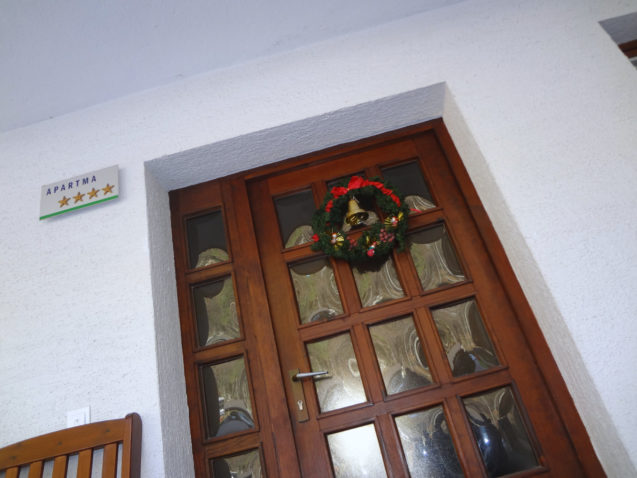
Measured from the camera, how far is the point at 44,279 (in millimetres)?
1856

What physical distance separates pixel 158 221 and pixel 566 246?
168 cm

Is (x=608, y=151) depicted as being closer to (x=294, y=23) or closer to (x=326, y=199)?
(x=326, y=199)

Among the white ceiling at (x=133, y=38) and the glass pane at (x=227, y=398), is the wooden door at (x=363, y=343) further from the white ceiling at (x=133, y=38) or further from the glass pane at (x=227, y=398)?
the white ceiling at (x=133, y=38)

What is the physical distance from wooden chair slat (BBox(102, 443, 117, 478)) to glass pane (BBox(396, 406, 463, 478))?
3.29ft

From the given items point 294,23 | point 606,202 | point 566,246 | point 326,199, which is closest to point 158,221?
point 326,199

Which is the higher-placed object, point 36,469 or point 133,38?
point 133,38

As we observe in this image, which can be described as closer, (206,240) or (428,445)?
(428,445)

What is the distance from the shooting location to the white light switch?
1581mm

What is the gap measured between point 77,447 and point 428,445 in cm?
123

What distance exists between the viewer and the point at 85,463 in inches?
57.8

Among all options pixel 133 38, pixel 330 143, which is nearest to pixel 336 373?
pixel 330 143

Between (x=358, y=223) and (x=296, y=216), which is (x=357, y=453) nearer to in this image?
(x=358, y=223)

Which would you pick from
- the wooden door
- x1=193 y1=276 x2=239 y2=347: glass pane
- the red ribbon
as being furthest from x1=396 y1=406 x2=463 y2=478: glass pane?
the red ribbon

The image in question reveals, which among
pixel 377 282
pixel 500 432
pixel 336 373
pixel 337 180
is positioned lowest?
pixel 500 432
